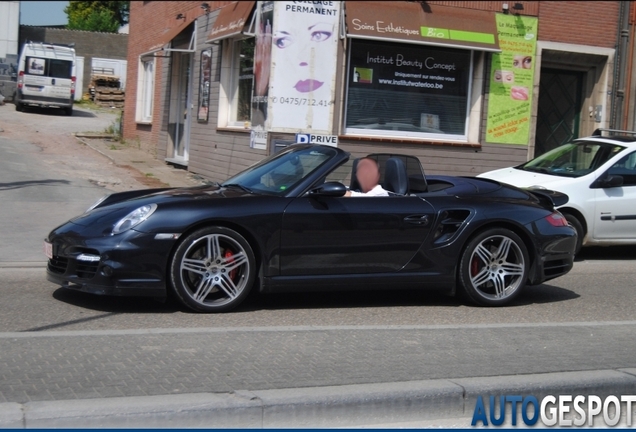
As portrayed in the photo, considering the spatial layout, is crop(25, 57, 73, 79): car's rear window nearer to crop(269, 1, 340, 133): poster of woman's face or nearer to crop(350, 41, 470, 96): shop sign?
crop(269, 1, 340, 133): poster of woman's face

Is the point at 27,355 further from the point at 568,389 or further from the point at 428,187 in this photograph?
the point at 428,187

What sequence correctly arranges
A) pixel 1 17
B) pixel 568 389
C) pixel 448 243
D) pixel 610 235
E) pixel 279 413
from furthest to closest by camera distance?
1. pixel 1 17
2. pixel 610 235
3. pixel 448 243
4. pixel 568 389
5. pixel 279 413

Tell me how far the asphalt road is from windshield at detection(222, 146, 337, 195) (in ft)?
3.44

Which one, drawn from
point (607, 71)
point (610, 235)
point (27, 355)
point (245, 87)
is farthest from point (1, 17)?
point (27, 355)

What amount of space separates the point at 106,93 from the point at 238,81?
24523mm

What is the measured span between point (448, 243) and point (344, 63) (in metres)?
7.87

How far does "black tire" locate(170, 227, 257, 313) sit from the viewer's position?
268 inches

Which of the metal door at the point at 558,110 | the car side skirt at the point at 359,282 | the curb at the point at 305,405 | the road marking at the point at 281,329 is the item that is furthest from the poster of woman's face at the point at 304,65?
the curb at the point at 305,405

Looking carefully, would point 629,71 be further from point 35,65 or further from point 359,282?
point 35,65

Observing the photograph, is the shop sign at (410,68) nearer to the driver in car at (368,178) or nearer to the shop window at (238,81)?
the shop window at (238,81)

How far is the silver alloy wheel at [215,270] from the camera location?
685 centimetres

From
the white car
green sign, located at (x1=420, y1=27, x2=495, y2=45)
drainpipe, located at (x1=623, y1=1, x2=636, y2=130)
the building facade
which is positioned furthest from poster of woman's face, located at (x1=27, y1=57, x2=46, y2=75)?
the white car

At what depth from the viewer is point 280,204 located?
23.3 feet

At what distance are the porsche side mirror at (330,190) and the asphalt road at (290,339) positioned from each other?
1002 mm
